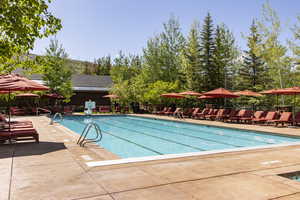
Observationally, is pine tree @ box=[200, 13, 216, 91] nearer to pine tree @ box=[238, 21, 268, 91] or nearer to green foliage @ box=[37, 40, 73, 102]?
pine tree @ box=[238, 21, 268, 91]

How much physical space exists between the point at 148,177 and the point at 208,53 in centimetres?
2444

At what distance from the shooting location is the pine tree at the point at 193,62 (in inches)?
1036

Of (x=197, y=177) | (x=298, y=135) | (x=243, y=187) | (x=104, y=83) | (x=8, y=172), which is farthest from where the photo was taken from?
(x=104, y=83)

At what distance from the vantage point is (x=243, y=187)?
3637mm

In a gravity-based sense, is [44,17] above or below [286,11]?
below

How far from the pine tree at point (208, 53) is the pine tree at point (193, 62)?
0.58 m

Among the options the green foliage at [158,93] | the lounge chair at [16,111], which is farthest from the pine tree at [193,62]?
the lounge chair at [16,111]

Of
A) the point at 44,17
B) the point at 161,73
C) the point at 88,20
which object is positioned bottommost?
the point at 44,17

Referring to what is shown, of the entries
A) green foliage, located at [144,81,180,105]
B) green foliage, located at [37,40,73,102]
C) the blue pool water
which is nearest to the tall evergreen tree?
green foliage, located at [144,81,180,105]

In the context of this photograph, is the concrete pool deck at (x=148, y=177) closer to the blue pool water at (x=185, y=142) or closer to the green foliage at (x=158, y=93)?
→ the blue pool water at (x=185, y=142)

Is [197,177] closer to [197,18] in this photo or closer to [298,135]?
[298,135]

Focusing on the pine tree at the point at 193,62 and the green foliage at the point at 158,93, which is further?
the pine tree at the point at 193,62

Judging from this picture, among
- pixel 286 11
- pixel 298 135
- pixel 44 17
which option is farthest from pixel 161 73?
pixel 44 17

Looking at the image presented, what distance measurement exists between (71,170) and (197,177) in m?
2.14
